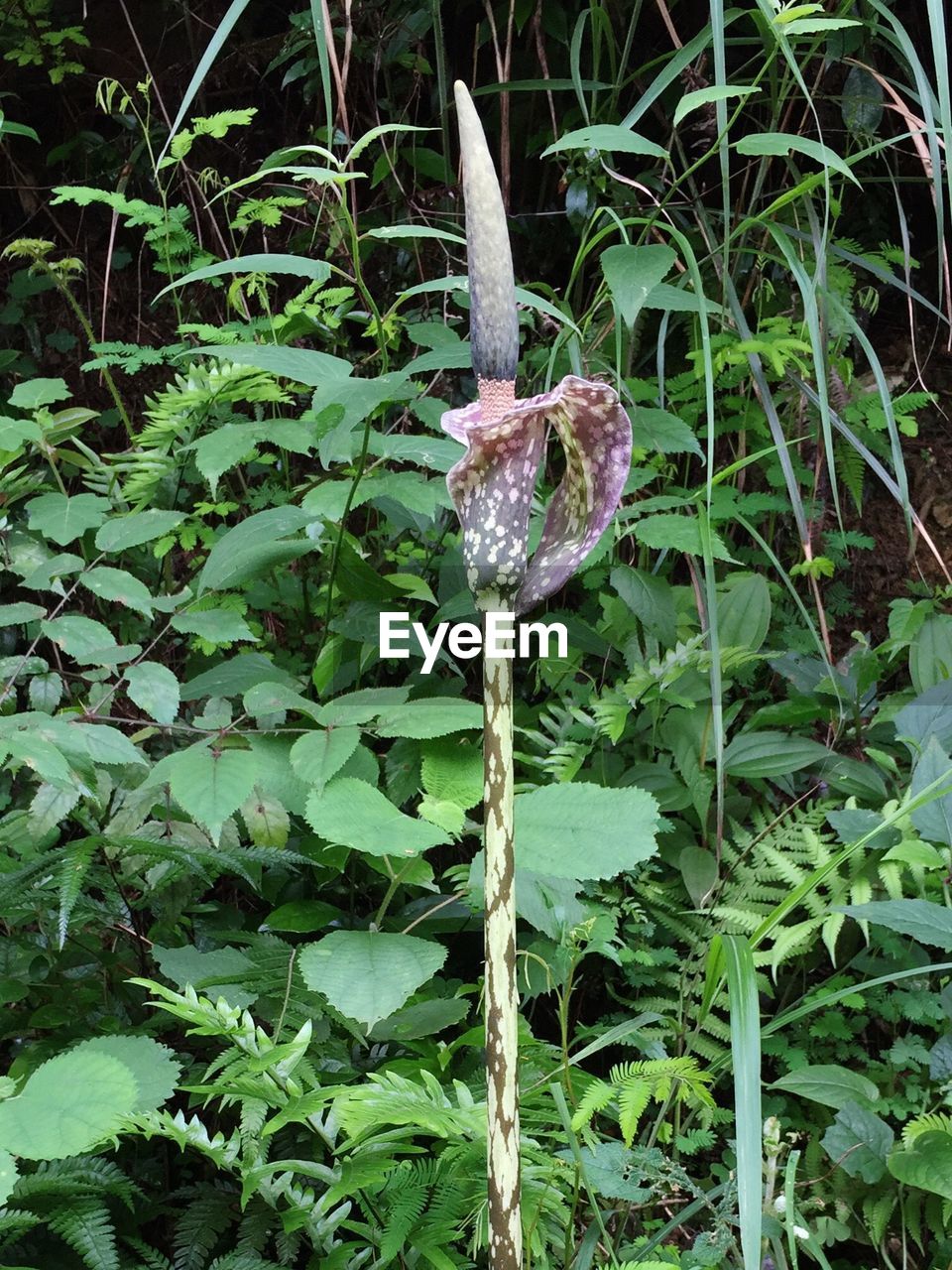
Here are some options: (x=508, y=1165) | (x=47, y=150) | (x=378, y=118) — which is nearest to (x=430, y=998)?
(x=508, y=1165)

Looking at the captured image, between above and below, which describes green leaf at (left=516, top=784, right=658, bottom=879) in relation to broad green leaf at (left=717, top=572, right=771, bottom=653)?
above

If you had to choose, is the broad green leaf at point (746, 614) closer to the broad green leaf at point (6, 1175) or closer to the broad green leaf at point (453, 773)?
the broad green leaf at point (453, 773)

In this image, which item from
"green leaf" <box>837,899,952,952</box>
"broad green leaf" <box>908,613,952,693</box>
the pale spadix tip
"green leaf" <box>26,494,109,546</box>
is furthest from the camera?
"broad green leaf" <box>908,613,952,693</box>

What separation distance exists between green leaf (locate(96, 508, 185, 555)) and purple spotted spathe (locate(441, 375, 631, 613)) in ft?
2.36

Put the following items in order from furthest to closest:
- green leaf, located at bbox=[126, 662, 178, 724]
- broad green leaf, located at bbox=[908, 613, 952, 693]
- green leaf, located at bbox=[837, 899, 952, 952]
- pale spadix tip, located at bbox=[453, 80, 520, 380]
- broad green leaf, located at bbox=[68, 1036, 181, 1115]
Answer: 1. broad green leaf, located at bbox=[908, 613, 952, 693]
2. green leaf, located at bbox=[126, 662, 178, 724]
3. green leaf, located at bbox=[837, 899, 952, 952]
4. broad green leaf, located at bbox=[68, 1036, 181, 1115]
5. pale spadix tip, located at bbox=[453, 80, 520, 380]

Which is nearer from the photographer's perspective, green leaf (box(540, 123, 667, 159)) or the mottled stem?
the mottled stem

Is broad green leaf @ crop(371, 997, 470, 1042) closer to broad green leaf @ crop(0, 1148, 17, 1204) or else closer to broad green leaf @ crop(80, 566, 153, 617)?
broad green leaf @ crop(0, 1148, 17, 1204)

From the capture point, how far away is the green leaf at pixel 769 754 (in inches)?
57.3

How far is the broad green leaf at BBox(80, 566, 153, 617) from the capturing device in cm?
130

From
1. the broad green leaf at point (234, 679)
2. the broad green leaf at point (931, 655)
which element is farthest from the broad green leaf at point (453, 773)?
the broad green leaf at point (931, 655)

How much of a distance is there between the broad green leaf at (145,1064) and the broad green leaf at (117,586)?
0.50m

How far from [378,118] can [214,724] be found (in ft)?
5.38

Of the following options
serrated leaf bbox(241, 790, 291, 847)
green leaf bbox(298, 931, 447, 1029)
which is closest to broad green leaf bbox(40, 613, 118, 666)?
serrated leaf bbox(241, 790, 291, 847)

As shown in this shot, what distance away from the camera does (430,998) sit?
3.92 feet
